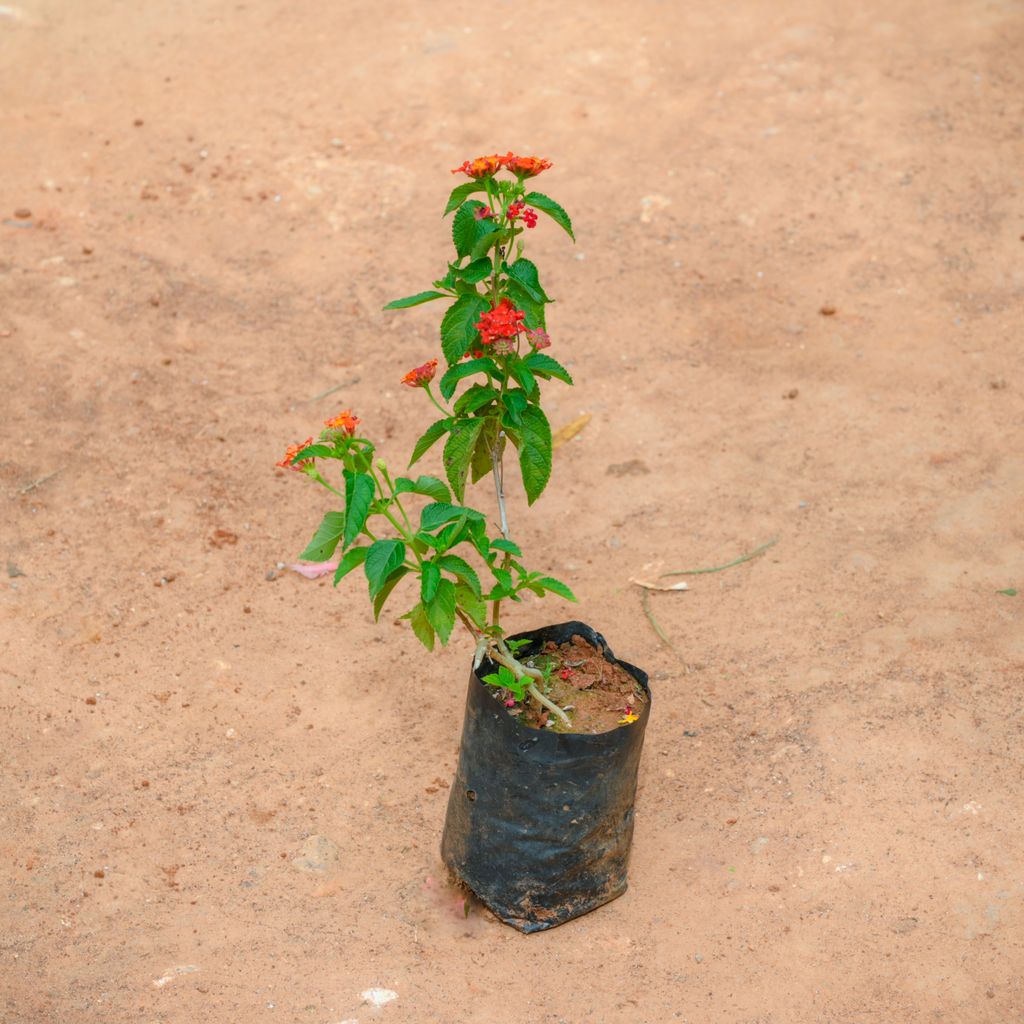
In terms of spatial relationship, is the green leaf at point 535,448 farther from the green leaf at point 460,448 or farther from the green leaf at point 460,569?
the green leaf at point 460,569

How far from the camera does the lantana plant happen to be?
9.15ft

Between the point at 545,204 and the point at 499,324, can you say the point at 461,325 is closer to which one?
the point at 499,324

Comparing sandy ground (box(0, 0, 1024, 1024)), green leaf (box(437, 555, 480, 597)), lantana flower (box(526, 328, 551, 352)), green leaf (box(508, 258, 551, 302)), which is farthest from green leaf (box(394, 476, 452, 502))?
sandy ground (box(0, 0, 1024, 1024))

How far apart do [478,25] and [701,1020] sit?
546cm

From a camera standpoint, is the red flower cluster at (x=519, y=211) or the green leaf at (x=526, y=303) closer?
the red flower cluster at (x=519, y=211)

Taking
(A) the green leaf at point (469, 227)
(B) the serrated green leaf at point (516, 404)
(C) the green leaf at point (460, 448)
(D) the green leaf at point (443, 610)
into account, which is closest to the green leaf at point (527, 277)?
(A) the green leaf at point (469, 227)

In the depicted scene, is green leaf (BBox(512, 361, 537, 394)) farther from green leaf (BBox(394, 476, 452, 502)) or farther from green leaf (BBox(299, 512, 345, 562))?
green leaf (BBox(299, 512, 345, 562))

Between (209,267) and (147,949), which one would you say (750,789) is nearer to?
(147,949)

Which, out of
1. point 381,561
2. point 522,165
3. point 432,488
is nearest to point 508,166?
point 522,165

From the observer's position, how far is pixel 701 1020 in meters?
3.10

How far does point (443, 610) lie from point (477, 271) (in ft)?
2.45

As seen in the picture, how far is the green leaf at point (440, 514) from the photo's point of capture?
2.91m

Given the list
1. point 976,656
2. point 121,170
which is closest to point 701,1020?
point 976,656

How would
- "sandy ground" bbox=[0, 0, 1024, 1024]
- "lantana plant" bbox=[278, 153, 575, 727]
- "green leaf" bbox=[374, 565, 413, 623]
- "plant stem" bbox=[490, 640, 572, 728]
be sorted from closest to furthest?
"lantana plant" bbox=[278, 153, 575, 727] → "green leaf" bbox=[374, 565, 413, 623] → "plant stem" bbox=[490, 640, 572, 728] → "sandy ground" bbox=[0, 0, 1024, 1024]
